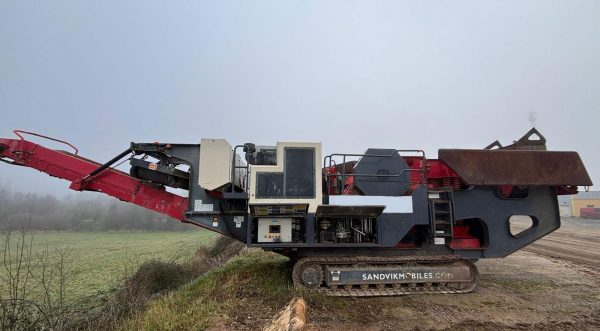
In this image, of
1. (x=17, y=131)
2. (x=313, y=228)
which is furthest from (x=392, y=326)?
(x=17, y=131)

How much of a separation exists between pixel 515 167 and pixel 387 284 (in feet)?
12.6

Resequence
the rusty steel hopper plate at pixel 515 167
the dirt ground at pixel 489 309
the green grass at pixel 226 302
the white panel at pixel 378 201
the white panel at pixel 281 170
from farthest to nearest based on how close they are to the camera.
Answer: the rusty steel hopper plate at pixel 515 167, the white panel at pixel 378 201, the white panel at pixel 281 170, the dirt ground at pixel 489 309, the green grass at pixel 226 302

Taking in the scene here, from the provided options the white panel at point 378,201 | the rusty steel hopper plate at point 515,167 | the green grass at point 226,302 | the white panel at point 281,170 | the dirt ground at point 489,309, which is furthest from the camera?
the rusty steel hopper plate at point 515,167

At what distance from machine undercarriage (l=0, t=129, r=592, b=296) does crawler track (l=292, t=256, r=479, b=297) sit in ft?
0.08

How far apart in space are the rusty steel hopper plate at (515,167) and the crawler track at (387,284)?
1921 mm

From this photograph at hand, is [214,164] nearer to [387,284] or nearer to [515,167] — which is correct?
[387,284]

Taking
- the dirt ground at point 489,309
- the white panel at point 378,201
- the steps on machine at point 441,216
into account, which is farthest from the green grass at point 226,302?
the steps on machine at point 441,216

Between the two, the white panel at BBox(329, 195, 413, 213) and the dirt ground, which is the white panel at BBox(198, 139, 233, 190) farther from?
the dirt ground

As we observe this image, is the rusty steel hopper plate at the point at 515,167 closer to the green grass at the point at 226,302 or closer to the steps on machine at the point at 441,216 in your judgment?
the steps on machine at the point at 441,216

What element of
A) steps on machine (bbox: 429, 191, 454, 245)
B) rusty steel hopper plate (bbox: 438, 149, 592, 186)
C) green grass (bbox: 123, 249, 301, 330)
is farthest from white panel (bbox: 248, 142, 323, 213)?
rusty steel hopper plate (bbox: 438, 149, 592, 186)

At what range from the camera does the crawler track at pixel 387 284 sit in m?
6.76

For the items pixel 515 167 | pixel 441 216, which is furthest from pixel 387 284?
pixel 515 167

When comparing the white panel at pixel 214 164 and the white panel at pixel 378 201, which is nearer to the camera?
the white panel at pixel 214 164

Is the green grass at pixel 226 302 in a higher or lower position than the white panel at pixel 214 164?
lower
